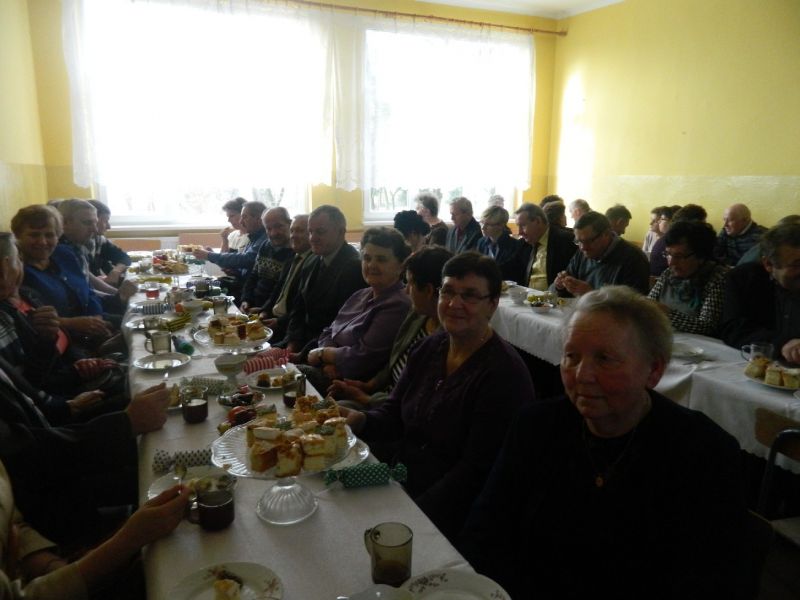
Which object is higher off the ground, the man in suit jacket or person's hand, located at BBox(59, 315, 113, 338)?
the man in suit jacket

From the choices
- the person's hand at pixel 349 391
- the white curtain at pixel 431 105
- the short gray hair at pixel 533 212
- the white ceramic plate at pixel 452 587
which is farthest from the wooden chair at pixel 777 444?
the white curtain at pixel 431 105

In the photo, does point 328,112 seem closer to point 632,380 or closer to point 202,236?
point 202,236

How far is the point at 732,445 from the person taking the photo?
45.5 inches

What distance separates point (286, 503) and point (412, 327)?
124 centimetres

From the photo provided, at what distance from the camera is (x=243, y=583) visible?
1.05m

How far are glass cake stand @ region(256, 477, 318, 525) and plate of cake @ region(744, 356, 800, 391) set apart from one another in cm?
183

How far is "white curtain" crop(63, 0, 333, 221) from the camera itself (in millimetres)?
6012

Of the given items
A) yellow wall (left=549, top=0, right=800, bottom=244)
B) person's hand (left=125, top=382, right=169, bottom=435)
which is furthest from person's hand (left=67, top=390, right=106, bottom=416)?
yellow wall (left=549, top=0, right=800, bottom=244)

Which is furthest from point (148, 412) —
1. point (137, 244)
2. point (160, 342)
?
point (137, 244)

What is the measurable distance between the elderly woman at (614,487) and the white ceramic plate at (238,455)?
1.21 feet

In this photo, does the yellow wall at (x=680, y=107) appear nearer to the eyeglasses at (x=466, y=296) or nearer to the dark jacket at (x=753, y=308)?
the dark jacket at (x=753, y=308)

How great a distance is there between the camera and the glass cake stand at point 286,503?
1270 mm

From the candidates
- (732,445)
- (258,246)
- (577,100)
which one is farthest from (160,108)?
(732,445)

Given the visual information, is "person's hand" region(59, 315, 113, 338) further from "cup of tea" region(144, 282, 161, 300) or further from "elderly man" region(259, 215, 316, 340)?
"elderly man" region(259, 215, 316, 340)
